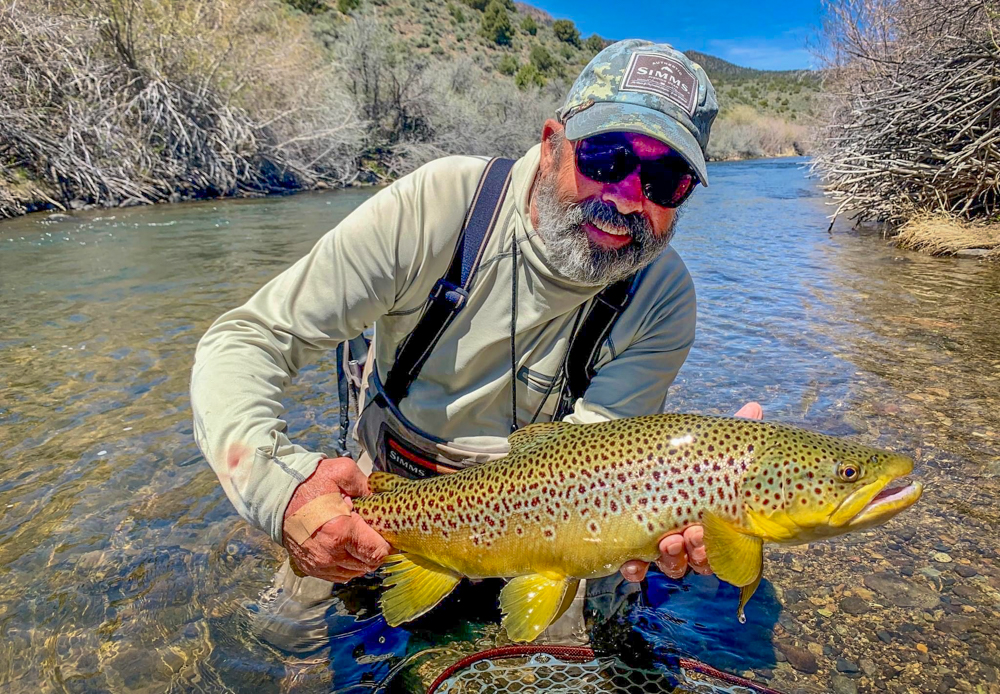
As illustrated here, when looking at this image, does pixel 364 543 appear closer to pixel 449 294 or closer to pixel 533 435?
pixel 533 435

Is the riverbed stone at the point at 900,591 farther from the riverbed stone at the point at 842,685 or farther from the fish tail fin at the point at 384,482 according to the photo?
the fish tail fin at the point at 384,482

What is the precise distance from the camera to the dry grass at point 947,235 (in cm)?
1130

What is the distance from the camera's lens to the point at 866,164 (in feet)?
44.7

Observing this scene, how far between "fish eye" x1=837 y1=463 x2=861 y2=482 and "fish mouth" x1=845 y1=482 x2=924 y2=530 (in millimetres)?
81

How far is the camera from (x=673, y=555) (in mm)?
2303

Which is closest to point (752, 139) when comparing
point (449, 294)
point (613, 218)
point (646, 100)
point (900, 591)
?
point (900, 591)

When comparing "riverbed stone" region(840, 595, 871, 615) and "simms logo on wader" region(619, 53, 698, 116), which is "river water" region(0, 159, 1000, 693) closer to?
"riverbed stone" region(840, 595, 871, 615)

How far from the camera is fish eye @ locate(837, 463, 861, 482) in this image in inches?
85.7

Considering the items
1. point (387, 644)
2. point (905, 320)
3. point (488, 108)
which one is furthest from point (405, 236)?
point (488, 108)

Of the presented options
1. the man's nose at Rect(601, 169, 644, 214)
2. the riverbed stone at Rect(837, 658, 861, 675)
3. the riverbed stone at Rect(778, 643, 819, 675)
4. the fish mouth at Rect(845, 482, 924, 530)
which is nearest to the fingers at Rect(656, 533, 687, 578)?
the fish mouth at Rect(845, 482, 924, 530)

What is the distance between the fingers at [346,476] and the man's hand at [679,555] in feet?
3.32

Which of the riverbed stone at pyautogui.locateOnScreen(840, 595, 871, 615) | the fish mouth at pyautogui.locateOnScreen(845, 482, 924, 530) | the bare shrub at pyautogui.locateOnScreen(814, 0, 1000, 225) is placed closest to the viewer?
the fish mouth at pyautogui.locateOnScreen(845, 482, 924, 530)

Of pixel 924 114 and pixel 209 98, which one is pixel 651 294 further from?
pixel 209 98

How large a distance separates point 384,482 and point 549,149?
157 centimetres
